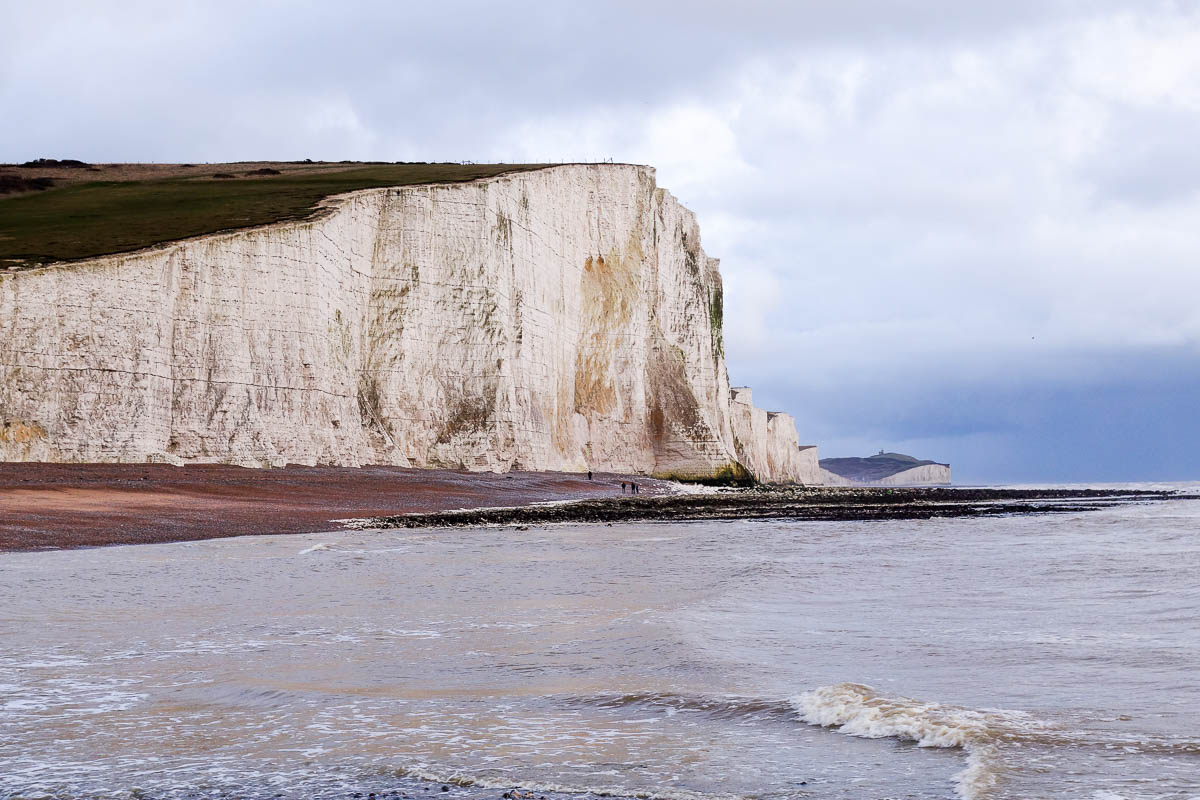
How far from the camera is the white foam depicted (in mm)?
5000

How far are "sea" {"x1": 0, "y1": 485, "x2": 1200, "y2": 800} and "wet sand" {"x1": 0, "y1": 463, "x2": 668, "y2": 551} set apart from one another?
523cm

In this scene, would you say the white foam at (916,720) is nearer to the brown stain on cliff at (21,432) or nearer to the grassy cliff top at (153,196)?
the brown stain on cliff at (21,432)

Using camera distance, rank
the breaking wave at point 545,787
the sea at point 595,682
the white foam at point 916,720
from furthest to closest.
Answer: the white foam at point 916,720, the sea at point 595,682, the breaking wave at point 545,787

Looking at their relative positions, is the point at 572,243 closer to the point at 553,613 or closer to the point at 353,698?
the point at 553,613

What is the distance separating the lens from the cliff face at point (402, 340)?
3009cm

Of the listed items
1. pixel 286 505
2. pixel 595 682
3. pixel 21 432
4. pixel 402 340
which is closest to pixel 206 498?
pixel 286 505

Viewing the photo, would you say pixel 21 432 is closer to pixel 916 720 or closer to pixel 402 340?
pixel 402 340

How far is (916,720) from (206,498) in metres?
22.7

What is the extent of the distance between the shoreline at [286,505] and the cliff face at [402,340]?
1.93 metres

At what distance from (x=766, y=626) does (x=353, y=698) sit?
13.1ft

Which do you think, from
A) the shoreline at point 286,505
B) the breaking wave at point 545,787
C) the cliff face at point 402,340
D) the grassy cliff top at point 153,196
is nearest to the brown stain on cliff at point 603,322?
the cliff face at point 402,340

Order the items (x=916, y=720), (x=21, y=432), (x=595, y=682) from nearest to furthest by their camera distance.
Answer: (x=916, y=720) < (x=595, y=682) < (x=21, y=432)

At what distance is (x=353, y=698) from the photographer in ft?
20.7

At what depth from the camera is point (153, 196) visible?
5075 cm
